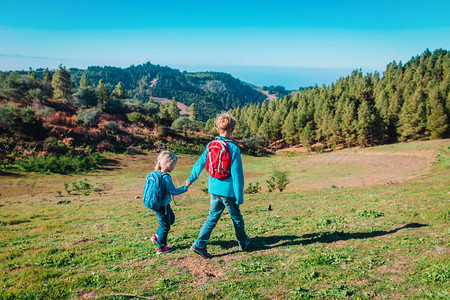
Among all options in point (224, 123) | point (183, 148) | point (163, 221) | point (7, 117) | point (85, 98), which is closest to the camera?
point (224, 123)

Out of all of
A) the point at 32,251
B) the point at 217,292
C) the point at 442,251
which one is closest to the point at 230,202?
the point at 217,292

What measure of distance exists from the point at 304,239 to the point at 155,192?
4.81 m

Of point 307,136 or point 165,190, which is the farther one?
point 307,136

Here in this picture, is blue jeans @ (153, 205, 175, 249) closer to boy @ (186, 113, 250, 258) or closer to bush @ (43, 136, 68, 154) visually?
boy @ (186, 113, 250, 258)

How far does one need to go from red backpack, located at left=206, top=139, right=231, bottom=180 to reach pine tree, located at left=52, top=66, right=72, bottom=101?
252ft

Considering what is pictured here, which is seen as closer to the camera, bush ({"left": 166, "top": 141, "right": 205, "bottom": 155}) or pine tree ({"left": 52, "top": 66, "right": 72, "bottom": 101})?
bush ({"left": 166, "top": 141, "right": 205, "bottom": 155})

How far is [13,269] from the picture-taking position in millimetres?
5781

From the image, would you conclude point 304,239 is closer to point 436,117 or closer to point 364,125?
point 364,125

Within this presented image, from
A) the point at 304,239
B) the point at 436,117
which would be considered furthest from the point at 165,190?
the point at 436,117

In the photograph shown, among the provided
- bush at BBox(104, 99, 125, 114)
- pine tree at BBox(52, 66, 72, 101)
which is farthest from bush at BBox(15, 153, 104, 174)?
pine tree at BBox(52, 66, 72, 101)

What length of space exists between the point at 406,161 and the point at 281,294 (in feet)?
142

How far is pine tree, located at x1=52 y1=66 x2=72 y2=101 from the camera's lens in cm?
6681

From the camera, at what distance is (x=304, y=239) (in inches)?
295

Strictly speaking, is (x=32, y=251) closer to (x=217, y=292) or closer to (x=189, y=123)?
(x=217, y=292)
